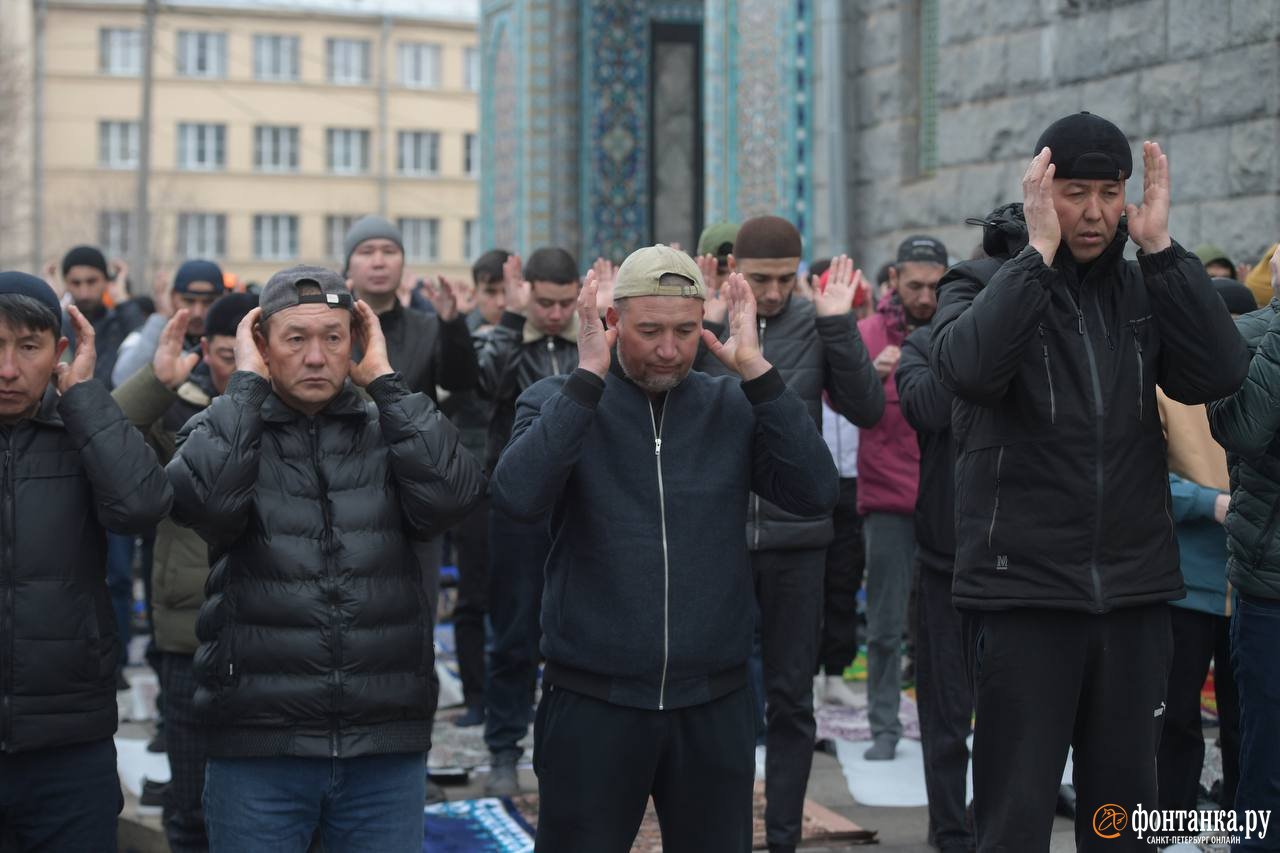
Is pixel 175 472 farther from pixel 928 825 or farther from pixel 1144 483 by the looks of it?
pixel 928 825

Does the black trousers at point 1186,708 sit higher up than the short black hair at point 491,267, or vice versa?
the short black hair at point 491,267

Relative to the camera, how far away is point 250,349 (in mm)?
4496

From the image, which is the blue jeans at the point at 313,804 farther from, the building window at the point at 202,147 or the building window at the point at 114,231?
the building window at the point at 202,147

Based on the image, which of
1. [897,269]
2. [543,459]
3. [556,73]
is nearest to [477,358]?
[897,269]

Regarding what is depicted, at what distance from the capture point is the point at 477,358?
714cm

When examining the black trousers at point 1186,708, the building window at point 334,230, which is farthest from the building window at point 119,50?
the black trousers at point 1186,708

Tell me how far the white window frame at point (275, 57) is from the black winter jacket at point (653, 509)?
47060 millimetres

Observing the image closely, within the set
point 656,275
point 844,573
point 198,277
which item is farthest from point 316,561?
point 844,573

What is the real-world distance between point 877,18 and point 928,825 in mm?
6547

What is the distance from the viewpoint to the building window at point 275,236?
4888 cm

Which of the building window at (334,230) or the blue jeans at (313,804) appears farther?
the building window at (334,230)

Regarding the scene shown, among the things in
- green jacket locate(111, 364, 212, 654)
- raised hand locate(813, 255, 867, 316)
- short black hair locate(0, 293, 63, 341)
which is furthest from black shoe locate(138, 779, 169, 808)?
raised hand locate(813, 255, 867, 316)

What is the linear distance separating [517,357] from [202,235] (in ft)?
140

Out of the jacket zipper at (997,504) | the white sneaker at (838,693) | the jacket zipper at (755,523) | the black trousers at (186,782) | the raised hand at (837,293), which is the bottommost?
the white sneaker at (838,693)
